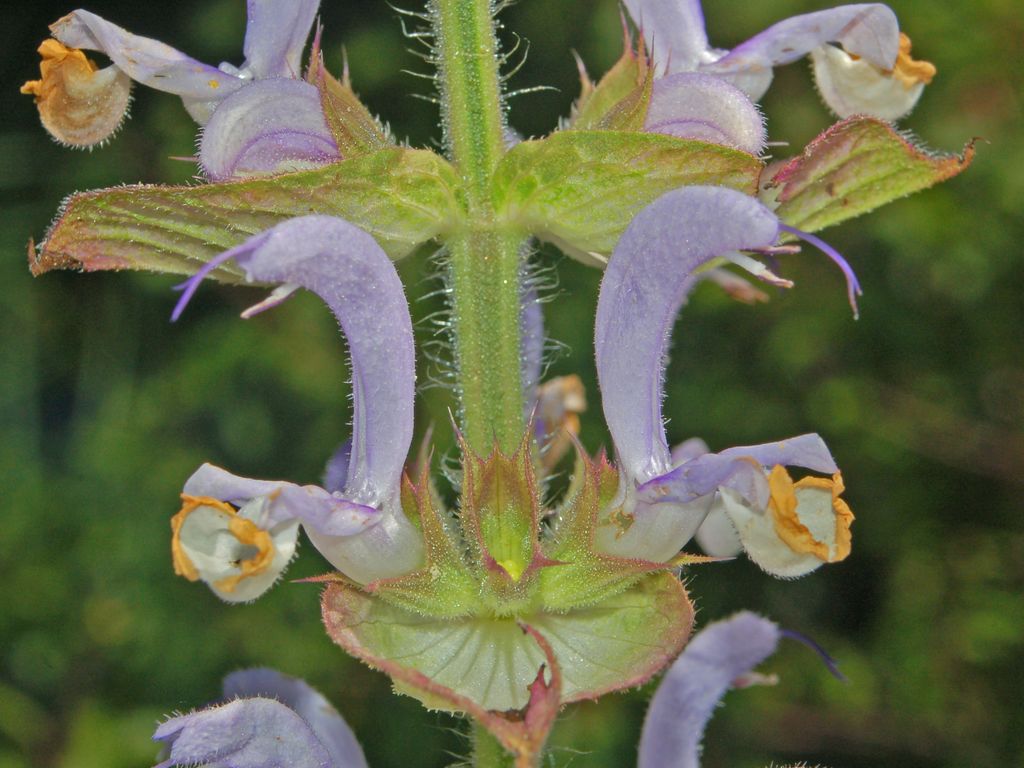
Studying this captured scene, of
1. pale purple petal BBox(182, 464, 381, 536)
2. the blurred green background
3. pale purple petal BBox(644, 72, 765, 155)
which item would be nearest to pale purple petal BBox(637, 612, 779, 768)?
pale purple petal BBox(182, 464, 381, 536)

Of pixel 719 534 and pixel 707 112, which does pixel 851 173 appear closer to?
pixel 707 112

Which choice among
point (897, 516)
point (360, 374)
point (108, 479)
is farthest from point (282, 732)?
point (897, 516)

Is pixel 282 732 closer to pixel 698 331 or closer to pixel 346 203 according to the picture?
pixel 346 203

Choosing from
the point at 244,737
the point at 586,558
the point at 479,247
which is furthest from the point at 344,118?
the point at 244,737

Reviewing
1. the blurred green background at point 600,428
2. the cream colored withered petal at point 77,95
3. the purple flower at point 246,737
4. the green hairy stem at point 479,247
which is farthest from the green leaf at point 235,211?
the blurred green background at point 600,428

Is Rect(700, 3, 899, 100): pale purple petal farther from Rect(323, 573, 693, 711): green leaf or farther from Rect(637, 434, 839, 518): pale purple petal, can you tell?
Rect(323, 573, 693, 711): green leaf

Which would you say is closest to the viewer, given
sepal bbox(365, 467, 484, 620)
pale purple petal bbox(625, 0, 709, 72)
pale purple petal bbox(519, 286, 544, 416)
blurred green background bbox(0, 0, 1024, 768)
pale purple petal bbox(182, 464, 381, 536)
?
pale purple petal bbox(182, 464, 381, 536)
